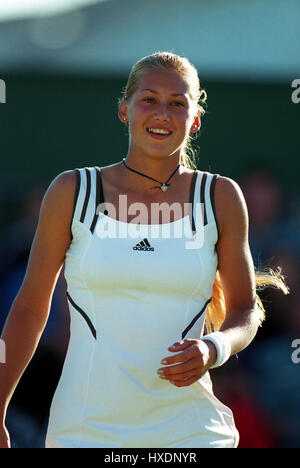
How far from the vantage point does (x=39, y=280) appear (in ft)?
10.9

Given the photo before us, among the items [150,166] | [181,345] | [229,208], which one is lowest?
[181,345]

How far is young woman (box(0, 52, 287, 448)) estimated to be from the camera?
3172 mm

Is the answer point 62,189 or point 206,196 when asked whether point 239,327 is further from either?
point 62,189

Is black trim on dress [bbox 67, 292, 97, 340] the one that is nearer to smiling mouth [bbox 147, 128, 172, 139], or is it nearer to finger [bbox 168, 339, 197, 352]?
finger [bbox 168, 339, 197, 352]

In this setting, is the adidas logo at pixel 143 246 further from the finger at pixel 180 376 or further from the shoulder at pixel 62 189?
the finger at pixel 180 376

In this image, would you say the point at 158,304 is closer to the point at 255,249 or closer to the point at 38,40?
the point at 255,249

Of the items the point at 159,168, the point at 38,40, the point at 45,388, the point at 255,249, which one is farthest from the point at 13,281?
the point at 38,40

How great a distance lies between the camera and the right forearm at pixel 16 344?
10.6 feet

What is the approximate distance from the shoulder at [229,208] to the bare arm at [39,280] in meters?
0.53

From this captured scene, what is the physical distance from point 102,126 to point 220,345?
5950 millimetres

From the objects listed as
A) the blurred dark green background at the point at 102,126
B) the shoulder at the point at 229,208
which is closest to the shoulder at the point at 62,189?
the shoulder at the point at 229,208

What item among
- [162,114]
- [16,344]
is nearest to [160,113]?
[162,114]

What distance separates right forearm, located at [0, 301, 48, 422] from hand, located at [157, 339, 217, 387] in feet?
1.87

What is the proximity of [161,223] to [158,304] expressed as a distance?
0.98ft
